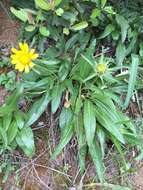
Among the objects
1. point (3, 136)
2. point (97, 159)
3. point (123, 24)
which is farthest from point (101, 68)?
point (3, 136)

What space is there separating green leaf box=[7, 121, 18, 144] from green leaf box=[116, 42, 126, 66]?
0.69m

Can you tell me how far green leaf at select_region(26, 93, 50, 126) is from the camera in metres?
2.22

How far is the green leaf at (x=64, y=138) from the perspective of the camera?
85.0 inches

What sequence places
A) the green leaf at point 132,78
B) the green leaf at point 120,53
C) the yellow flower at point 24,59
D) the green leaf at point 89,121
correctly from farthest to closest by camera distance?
the green leaf at point 120,53 < the green leaf at point 132,78 < the green leaf at point 89,121 < the yellow flower at point 24,59

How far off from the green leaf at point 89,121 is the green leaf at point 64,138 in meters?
0.09

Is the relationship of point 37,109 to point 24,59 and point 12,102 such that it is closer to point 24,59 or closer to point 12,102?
point 12,102

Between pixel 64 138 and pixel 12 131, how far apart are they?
279 millimetres

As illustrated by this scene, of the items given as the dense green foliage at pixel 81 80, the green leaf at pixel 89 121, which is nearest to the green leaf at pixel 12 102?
the dense green foliage at pixel 81 80

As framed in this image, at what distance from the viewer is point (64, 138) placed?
2.19 metres

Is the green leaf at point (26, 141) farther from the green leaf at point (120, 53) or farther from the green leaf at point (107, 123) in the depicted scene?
the green leaf at point (120, 53)

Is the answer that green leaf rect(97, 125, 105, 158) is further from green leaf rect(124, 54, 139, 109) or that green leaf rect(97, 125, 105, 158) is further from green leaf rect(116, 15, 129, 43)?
green leaf rect(116, 15, 129, 43)

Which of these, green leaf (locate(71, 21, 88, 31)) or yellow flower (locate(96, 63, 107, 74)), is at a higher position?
green leaf (locate(71, 21, 88, 31))

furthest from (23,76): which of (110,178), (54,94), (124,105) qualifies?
(110,178)

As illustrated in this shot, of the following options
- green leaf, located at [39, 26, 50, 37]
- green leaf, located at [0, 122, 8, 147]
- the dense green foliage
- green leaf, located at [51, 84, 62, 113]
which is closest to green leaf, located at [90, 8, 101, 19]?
the dense green foliage
